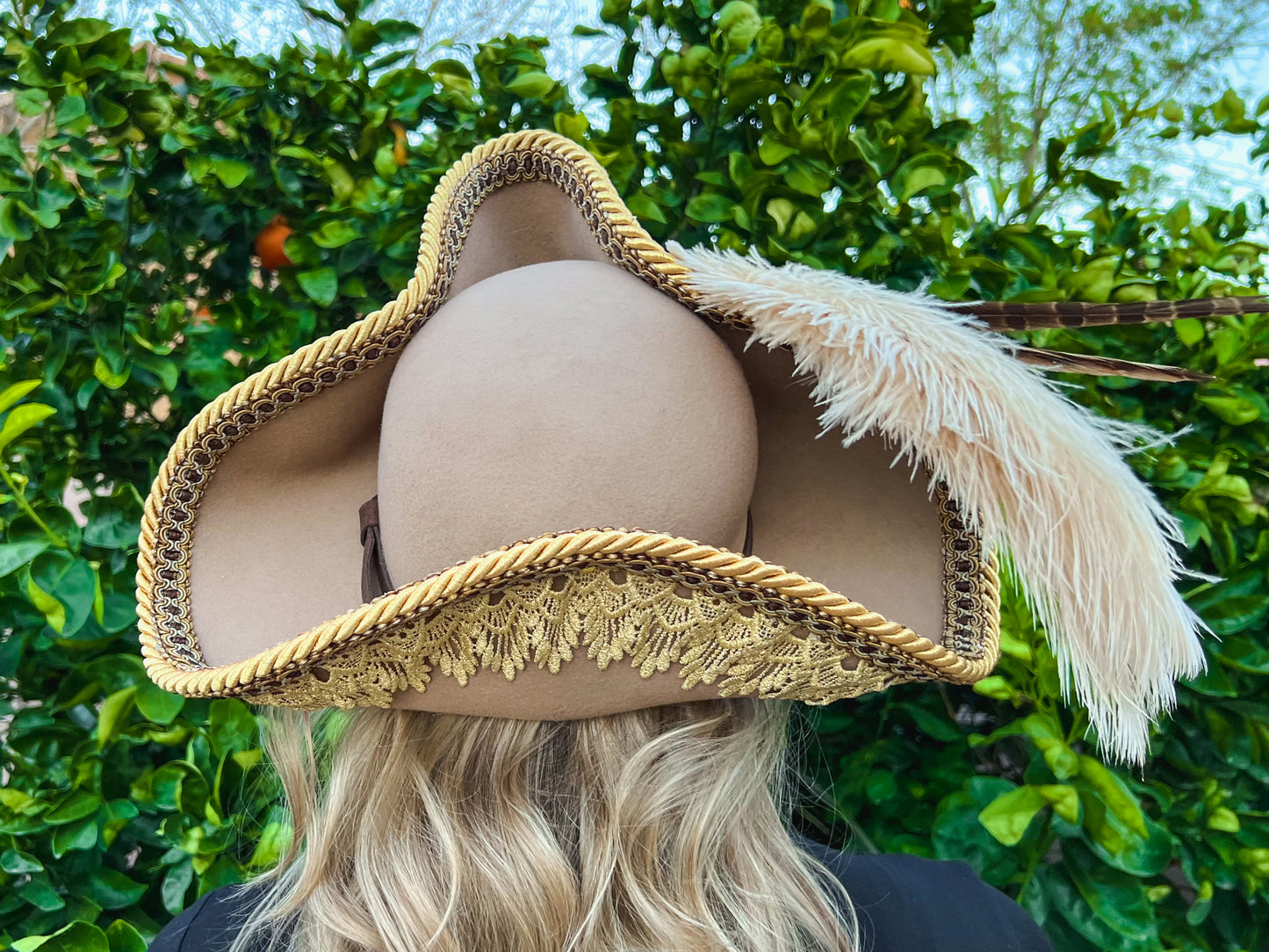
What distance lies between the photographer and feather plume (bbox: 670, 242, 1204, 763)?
0.71 m

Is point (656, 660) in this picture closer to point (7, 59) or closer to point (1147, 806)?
point (1147, 806)

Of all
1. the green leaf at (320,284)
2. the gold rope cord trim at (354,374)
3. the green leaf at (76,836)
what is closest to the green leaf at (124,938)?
the green leaf at (76,836)

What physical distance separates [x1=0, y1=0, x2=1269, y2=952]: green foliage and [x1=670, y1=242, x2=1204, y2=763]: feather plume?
37 cm

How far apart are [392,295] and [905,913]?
1.16m

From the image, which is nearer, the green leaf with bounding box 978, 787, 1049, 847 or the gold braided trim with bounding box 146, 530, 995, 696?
the gold braided trim with bounding box 146, 530, 995, 696

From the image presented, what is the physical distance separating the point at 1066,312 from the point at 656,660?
51 cm

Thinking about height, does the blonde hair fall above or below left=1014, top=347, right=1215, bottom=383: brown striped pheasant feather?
below

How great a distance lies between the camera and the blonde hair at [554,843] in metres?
0.78

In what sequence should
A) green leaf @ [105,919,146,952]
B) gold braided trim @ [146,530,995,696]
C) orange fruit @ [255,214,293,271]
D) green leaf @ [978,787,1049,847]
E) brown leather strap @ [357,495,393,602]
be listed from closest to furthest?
1. gold braided trim @ [146,530,995,696]
2. brown leather strap @ [357,495,393,602]
3. green leaf @ [978,787,1049,847]
4. green leaf @ [105,919,146,952]
5. orange fruit @ [255,214,293,271]

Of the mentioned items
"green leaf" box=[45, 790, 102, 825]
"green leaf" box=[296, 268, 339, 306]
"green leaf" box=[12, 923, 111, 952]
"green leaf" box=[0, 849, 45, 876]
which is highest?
"green leaf" box=[296, 268, 339, 306]

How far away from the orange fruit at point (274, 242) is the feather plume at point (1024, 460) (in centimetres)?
83

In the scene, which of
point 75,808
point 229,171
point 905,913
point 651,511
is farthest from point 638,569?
point 75,808

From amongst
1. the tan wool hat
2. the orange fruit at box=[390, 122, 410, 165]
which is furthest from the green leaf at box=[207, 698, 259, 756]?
the orange fruit at box=[390, 122, 410, 165]

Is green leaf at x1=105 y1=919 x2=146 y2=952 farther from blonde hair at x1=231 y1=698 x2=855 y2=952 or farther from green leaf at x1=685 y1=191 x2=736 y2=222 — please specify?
green leaf at x1=685 y1=191 x2=736 y2=222
